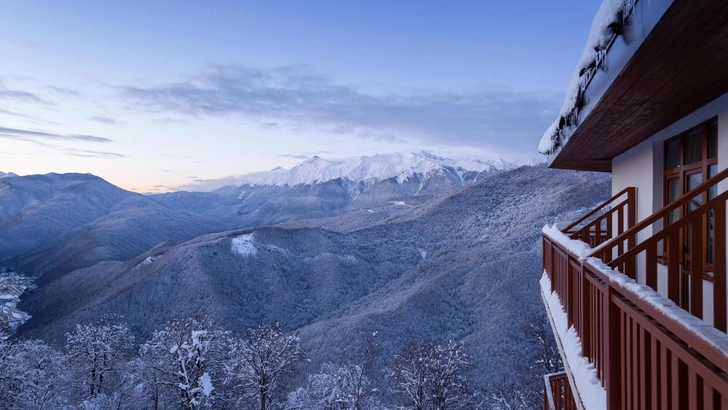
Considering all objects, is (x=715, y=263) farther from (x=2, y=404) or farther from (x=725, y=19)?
(x=2, y=404)

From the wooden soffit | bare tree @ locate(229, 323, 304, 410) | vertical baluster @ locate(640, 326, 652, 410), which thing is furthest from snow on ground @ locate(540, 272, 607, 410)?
bare tree @ locate(229, 323, 304, 410)

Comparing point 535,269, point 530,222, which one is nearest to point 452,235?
point 530,222

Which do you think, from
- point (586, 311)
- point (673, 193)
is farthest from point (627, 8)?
point (673, 193)

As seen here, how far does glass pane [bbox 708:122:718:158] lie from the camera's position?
3.78 meters

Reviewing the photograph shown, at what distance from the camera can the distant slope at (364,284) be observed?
3366 centimetres

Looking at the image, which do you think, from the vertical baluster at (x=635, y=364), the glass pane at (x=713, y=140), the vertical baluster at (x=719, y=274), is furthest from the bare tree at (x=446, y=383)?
the vertical baluster at (x=719, y=274)

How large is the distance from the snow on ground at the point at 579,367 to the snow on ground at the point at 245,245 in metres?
51.9

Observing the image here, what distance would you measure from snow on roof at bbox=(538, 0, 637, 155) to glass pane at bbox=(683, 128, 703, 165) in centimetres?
118

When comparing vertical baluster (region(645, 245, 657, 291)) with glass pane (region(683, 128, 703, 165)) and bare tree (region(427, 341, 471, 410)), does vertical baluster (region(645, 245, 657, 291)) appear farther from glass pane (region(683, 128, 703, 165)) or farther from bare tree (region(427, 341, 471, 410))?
bare tree (region(427, 341, 471, 410))

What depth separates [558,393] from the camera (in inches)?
245

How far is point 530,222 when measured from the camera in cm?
5366

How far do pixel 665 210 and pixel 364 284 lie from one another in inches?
1960

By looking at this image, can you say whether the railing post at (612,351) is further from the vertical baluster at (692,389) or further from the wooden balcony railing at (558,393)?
the wooden balcony railing at (558,393)

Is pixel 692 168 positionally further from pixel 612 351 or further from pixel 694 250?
pixel 612 351
